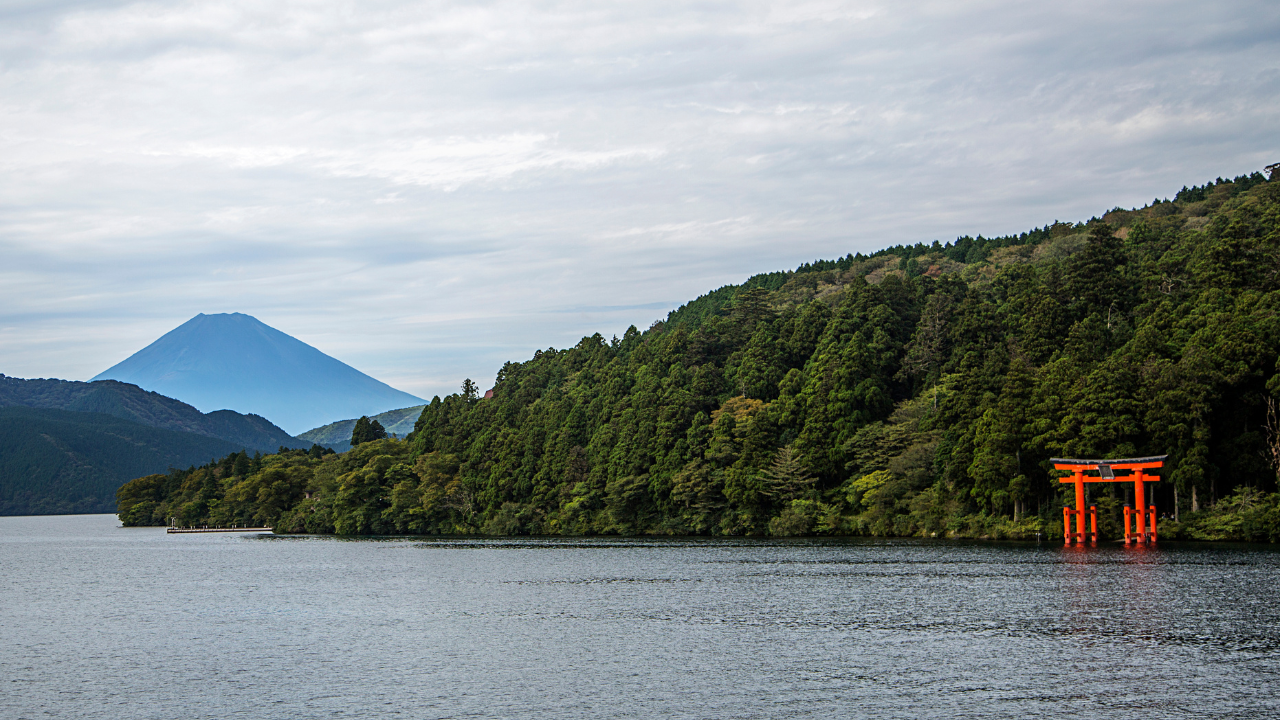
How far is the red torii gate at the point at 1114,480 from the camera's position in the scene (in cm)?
5894

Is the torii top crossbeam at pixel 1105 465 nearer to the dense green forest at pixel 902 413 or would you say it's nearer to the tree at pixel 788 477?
the dense green forest at pixel 902 413

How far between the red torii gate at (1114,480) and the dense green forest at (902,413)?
253cm

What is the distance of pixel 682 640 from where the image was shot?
31.8 metres

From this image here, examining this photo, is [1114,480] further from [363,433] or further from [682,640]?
[363,433]

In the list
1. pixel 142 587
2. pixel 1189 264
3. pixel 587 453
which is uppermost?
pixel 1189 264

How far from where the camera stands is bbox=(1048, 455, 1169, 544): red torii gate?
5894 centimetres

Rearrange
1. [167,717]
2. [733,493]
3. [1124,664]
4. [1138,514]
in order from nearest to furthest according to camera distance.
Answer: [167,717] → [1124,664] → [1138,514] → [733,493]

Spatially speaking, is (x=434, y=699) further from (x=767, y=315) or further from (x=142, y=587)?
(x=767, y=315)

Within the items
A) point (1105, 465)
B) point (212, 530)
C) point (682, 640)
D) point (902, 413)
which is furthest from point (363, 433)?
point (682, 640)

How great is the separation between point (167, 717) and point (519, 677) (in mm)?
8390

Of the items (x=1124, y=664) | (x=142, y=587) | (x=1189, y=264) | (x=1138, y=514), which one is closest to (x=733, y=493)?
(x=1138, y=514)

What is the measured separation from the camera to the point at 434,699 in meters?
24.4

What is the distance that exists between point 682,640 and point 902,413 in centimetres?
5348

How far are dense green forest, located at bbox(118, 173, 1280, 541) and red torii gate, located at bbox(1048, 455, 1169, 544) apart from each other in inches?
99.7
